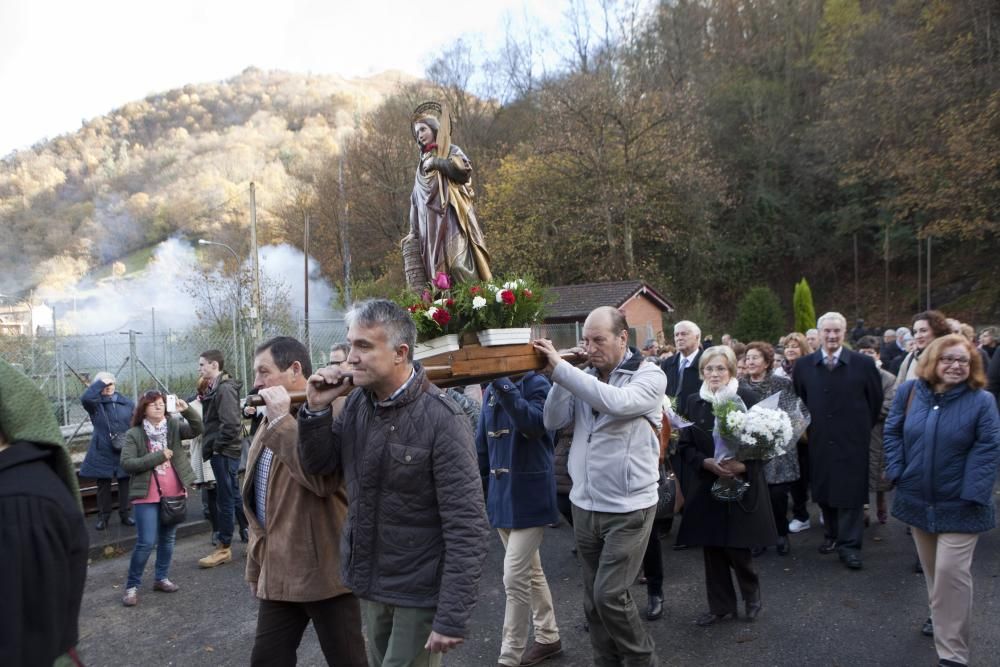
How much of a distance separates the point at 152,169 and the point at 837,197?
91.8 metres

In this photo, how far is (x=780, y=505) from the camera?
707cm

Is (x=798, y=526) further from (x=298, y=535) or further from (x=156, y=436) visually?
(x=156, y=436)

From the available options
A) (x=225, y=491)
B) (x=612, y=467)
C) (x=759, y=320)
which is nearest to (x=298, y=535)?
(x=612, y=467)

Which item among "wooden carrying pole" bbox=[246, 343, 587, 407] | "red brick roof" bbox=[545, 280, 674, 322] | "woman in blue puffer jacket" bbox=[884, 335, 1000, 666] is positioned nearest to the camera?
"wooden carrying pole" bbox=[246, 343, 587, 407]

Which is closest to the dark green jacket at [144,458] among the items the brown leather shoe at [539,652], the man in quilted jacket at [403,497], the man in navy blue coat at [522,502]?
the man in navy blue coat at [522,502]

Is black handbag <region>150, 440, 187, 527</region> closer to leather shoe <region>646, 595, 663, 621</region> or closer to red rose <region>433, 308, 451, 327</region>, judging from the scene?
red rose <region>433, 308, 451, 327</region>

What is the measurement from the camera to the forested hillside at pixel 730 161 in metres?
24.7

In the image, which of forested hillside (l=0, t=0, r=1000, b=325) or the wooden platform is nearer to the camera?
the wooden platform

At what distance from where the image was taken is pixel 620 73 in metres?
34.6

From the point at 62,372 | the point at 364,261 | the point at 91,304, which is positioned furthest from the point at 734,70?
the point at 91,304

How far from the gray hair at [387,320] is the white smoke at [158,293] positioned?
103ft

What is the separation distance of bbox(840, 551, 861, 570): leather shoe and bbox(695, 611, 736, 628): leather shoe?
165cm

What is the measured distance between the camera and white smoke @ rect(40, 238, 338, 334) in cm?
4571

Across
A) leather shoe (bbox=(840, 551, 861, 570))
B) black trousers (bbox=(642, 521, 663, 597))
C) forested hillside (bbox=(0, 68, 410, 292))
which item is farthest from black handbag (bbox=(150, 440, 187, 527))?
forested hillside (bbox=(0, 68, 410, 292))
